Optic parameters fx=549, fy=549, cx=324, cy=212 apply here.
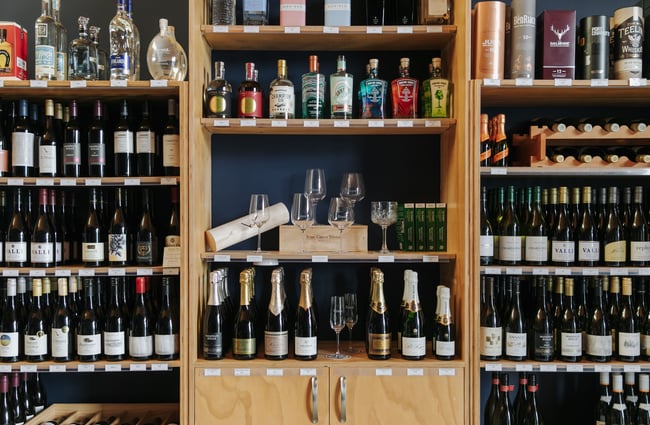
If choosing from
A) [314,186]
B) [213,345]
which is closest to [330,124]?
[314,186]

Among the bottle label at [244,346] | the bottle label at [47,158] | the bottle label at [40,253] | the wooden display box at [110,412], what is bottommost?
the wooden display box at [110,412]

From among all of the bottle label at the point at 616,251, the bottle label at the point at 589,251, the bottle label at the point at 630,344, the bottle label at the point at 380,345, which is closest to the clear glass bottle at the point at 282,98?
the bottle label at the point at 380,345

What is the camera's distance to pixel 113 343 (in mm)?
Result: 2348

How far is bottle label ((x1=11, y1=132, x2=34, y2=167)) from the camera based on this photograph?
2.41 metres

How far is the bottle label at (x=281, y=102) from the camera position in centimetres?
245

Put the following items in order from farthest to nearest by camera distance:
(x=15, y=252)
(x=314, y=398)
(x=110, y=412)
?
(x=110, y=412) < (x=15, y=252) < (x=314, y=398)

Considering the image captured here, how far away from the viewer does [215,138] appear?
9.12 feet

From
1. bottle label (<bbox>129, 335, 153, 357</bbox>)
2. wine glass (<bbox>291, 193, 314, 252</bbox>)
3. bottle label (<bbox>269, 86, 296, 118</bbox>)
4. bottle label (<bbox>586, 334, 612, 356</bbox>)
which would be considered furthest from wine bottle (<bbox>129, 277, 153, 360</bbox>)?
bottle label (<bbox>586, 334, 612, 356</bbox>)

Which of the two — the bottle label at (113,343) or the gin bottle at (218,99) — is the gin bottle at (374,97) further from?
the bottle label at (113,343)

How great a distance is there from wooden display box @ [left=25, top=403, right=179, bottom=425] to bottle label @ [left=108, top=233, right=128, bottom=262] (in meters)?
0.82

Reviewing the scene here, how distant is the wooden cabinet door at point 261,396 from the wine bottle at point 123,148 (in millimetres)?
930

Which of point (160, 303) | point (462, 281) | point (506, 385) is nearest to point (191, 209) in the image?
point (160, 303)

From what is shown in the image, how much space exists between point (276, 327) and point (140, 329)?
597 millimetres

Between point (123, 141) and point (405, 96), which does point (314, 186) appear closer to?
point (405, 96)
